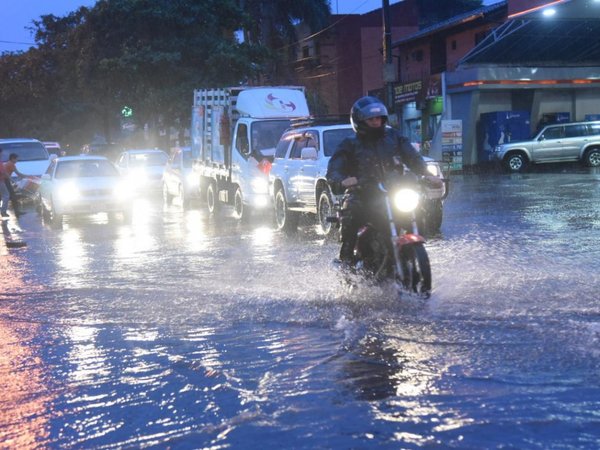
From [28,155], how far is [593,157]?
20995 millimetres

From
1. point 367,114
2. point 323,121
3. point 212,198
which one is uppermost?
point 323,121

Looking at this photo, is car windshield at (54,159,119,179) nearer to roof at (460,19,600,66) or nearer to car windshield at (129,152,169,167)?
car windshield at (129,152,169,167)

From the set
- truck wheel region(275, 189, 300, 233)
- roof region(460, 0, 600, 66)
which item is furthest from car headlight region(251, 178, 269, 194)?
roof region(460, 0, 600, 66)

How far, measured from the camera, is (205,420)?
461 centimetres

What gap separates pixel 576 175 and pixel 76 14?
37106 millimetres

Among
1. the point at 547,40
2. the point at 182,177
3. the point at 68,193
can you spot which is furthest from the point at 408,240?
the point at 547,40

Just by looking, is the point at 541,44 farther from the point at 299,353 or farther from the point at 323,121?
the point at 299,353

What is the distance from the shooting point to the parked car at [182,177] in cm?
2428

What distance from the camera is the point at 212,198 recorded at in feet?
71.1

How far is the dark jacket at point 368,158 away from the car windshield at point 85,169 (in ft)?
43.1

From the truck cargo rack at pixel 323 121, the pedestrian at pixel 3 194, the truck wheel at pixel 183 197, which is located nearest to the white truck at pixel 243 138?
the truck cargo rack at pixel 323 121

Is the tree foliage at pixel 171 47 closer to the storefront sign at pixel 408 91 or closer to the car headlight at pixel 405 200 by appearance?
the storefront sign at pixel 408 91

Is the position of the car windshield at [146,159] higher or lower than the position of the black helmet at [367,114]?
lower

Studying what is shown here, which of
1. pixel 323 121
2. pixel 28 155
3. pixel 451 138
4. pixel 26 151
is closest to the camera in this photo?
pixel 323 121
